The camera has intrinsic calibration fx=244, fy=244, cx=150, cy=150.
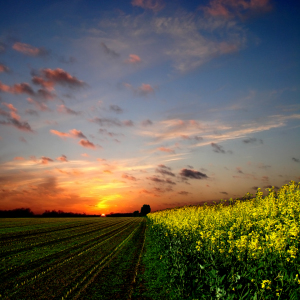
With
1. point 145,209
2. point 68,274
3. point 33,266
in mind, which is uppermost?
point 68,274

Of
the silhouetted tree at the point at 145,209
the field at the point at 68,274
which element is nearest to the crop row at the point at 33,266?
the field at the point at 68,274

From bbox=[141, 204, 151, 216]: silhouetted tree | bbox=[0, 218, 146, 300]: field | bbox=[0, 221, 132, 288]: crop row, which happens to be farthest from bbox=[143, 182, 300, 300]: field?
bbox=[141, 204, 151, 216]: silhouetted tree

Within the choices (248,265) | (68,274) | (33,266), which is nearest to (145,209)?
(33,266)

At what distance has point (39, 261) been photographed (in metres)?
16.2

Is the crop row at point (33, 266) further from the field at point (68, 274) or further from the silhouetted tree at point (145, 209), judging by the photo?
the silhouetted tree at point (145, 209)

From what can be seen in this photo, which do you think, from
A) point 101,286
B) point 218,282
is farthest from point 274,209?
point 101,286

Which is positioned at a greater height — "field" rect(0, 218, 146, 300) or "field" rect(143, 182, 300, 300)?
"field" rect(143, 182, 300, 300)

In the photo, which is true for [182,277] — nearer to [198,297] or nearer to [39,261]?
[198,297]

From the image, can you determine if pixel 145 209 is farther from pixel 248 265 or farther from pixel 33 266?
pixel 248 265

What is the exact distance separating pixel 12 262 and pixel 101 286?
27.9ft

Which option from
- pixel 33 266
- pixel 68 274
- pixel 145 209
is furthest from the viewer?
pixel 145 209

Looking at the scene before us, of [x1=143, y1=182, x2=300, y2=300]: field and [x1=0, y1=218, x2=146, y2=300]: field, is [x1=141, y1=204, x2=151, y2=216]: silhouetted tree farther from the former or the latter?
[x1=143, y1=182, x2=300, y2=300]: field

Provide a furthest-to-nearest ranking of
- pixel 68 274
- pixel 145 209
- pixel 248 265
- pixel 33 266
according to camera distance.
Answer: pixel 145 209 < pixel 33 266 < pixel 68 274 < pixel 248 265

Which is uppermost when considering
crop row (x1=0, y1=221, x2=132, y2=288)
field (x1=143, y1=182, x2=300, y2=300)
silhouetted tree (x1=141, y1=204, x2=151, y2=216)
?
field (x1=143, y1=182, x2=300, y2=300)
